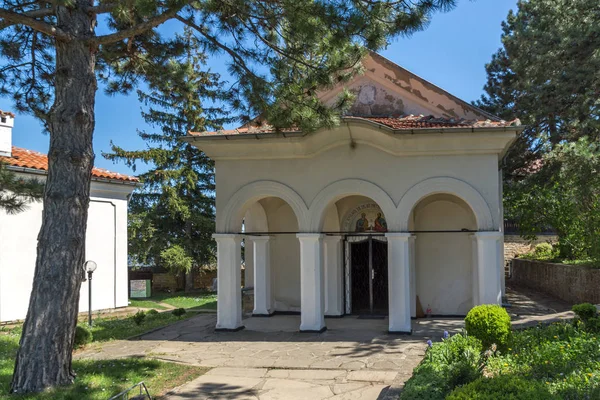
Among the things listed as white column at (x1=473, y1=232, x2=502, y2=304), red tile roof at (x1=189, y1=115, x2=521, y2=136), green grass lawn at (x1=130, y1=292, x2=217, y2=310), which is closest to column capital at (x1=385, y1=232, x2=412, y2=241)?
white column at (x1=473, y1=232, x2=502, y2=304)

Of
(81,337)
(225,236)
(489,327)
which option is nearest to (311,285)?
(225,236)

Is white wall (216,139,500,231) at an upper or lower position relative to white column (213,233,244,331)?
upper

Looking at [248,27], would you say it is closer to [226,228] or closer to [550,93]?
[226,228]

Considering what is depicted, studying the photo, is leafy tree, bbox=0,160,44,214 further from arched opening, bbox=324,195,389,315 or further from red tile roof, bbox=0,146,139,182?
arched opening, bbox=324,195,389,315

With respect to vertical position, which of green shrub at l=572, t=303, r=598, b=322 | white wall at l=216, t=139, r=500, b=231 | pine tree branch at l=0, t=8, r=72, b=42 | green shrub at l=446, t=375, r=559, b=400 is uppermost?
pine tree branch at l=0, t=8, r=72, b=42

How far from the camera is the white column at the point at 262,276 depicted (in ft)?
51.1

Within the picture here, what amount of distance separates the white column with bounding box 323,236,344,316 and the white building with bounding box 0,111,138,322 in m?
7.53

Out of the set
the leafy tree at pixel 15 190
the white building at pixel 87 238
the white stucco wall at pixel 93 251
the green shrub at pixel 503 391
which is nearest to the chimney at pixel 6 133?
the white building at pixel 87 238

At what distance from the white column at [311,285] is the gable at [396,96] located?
4.01 m

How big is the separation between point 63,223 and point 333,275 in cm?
871

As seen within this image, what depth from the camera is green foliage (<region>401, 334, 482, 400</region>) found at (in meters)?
5.97

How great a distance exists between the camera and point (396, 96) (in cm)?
1505

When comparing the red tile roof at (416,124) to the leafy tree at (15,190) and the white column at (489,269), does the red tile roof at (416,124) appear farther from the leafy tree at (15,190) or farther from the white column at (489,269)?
the leafy tree at (15,190)

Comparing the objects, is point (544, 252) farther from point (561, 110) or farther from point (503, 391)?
point (503, 391)
